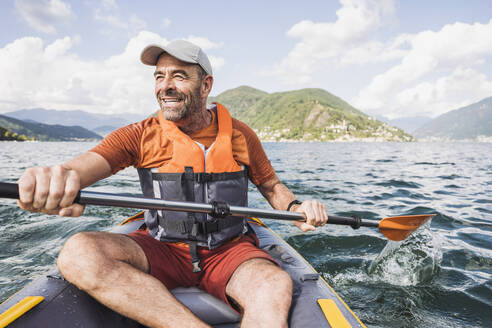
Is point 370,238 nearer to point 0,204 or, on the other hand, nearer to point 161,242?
point 161,242

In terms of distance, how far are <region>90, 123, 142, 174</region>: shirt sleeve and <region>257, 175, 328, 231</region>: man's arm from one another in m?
1.44

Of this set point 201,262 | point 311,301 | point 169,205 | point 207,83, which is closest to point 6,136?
point 207,83

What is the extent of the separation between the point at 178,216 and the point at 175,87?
1193mm

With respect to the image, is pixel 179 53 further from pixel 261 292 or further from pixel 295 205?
pixel 261 292


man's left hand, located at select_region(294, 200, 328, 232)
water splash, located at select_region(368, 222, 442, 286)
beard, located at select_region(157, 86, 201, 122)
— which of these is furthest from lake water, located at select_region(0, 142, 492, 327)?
beard, located at select_region(157, 86, 201, 122)

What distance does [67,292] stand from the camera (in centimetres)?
198

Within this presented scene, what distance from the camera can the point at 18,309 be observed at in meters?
1.80

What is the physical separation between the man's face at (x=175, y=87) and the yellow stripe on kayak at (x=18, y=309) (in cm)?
171

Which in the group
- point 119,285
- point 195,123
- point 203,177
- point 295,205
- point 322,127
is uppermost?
point 322,127

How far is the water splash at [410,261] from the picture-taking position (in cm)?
389

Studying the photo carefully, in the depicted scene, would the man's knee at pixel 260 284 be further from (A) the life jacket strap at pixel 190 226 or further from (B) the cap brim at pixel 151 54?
(B) the cap brim at pixel 151 54

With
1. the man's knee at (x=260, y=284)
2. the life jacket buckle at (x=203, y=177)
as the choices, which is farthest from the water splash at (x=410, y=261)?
the life jacket buckle at (x=203, y=177)

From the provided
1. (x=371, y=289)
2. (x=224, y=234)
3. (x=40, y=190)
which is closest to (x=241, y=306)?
(x=224, y=234)

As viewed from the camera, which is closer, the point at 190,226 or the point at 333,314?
the point at 333,314
